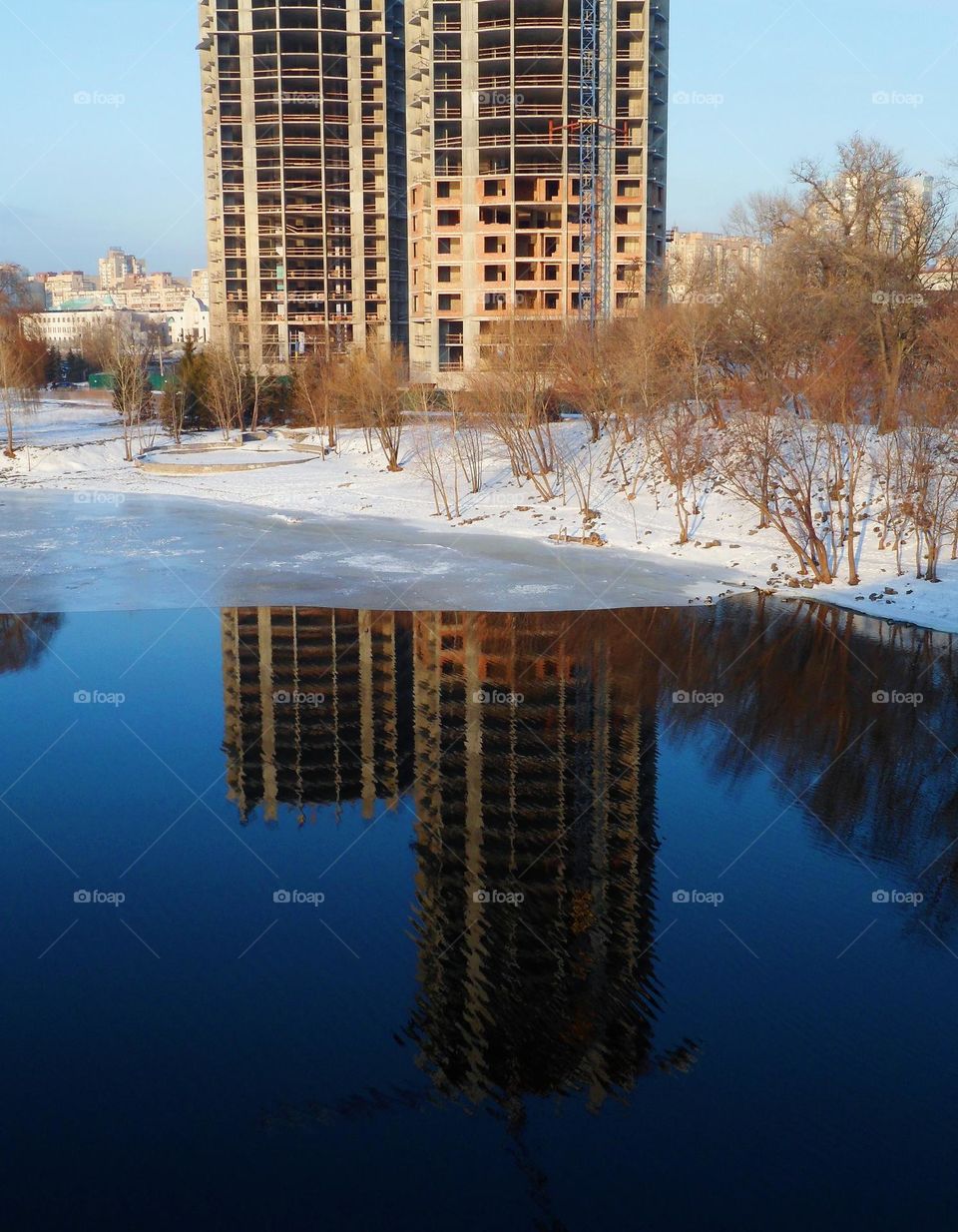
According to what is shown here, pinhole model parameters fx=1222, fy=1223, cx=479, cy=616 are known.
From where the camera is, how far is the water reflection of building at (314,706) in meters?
14.2

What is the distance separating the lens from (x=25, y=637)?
2083cm

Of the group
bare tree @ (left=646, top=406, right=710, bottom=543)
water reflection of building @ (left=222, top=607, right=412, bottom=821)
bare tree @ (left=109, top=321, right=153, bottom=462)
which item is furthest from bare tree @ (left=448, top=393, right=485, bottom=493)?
bare tree @ (left=109, top=321, right=153, bottom=462)

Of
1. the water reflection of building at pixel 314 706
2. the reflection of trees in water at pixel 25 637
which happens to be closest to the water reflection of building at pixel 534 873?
the water reflection of building at pixel 314 706

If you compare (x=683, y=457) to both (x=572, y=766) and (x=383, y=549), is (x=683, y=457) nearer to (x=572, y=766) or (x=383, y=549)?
(x=383, y=549)

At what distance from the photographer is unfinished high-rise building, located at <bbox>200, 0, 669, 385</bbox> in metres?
62.5

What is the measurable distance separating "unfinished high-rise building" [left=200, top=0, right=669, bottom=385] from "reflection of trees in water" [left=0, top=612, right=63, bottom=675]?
110 feet

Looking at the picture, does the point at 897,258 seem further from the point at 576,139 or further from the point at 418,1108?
the point at 418,1108

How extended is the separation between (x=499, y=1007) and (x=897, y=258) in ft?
119

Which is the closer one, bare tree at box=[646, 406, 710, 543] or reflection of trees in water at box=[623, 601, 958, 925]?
reflection of trees in water at box=[623, 601, 958, 925]

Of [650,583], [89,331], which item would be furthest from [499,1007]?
[89,331]

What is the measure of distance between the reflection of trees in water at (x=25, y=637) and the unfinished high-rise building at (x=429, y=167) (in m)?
33.4

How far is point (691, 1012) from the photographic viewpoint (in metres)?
9.39

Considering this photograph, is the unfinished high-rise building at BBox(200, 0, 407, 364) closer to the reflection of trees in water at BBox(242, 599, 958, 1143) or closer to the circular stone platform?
the circular stone platform

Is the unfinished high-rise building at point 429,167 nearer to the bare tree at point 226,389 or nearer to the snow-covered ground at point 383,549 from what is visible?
the bare tree at point 226,389
